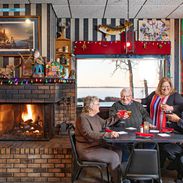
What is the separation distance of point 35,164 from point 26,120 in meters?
0.92

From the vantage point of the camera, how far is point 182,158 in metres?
3.70

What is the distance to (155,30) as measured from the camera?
6438 mm

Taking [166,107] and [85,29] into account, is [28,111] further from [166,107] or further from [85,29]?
[85,29]

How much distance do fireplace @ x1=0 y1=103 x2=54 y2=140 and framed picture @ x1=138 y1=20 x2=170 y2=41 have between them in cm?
305

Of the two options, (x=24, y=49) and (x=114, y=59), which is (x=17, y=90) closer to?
(x=24, y=49)

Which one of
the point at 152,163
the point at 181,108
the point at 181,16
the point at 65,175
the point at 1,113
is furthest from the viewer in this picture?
the point at 181,16

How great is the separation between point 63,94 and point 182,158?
8.26 feet

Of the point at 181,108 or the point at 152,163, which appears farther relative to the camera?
the point at 181,108

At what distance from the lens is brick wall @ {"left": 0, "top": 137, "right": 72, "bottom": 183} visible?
12.9ft

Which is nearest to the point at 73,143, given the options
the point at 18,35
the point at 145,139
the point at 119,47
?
the point at 145,139

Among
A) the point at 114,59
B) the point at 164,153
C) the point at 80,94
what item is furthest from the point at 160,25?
the point at 164,153

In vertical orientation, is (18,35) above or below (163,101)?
above

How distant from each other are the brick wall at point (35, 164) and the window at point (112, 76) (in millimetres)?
2733

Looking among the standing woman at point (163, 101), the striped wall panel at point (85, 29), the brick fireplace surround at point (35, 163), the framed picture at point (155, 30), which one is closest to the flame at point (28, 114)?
the brick fireplace surround at point (35, 163)
